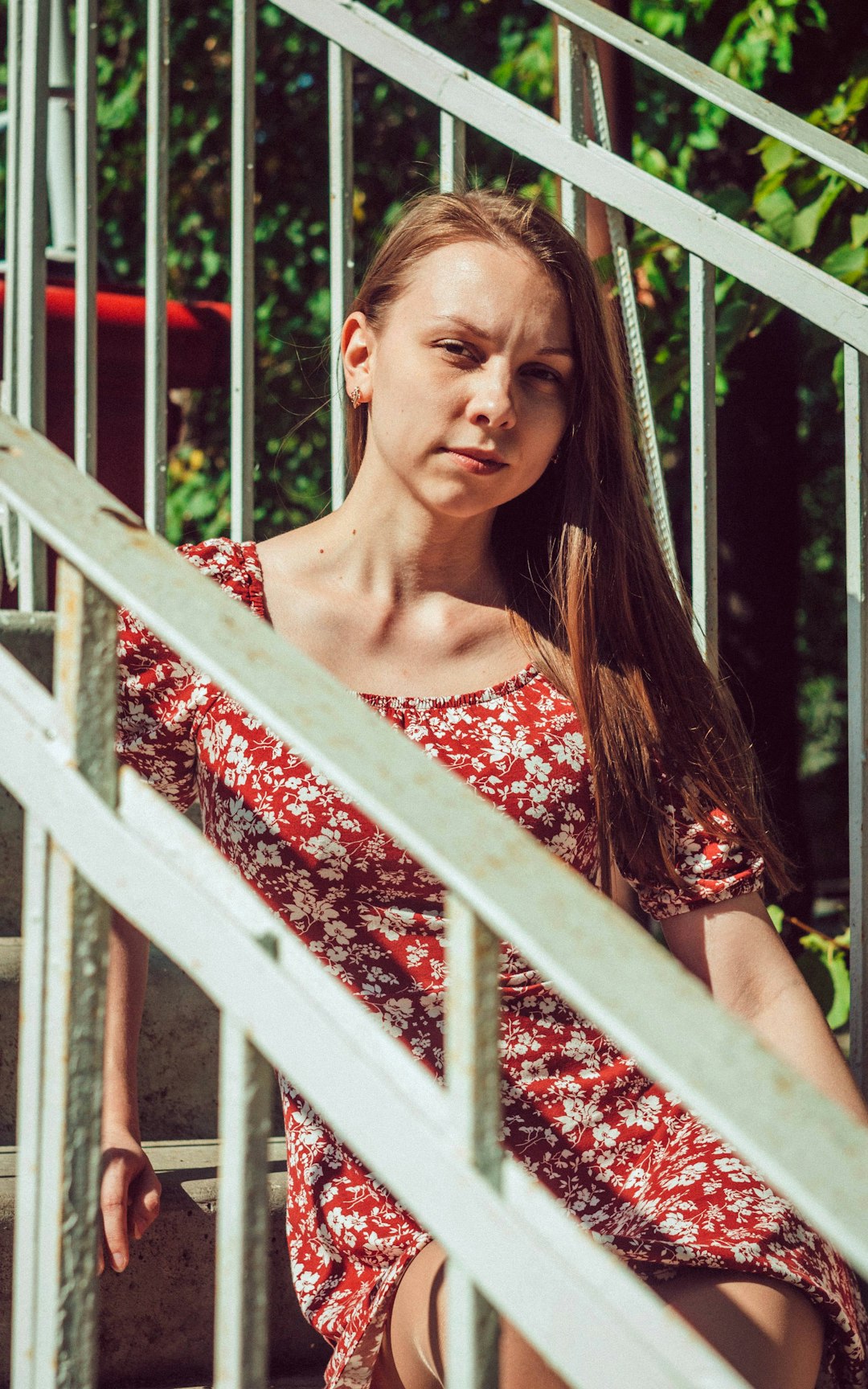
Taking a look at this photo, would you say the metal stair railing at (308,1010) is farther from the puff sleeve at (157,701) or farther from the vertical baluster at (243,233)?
the vertical baluster at (243,233)

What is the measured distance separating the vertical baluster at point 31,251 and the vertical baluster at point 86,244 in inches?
2.4

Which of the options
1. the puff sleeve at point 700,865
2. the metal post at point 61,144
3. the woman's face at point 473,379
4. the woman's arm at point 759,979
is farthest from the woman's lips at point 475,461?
the metal post at point 61,144

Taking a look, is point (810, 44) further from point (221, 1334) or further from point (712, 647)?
point (221, 1334)

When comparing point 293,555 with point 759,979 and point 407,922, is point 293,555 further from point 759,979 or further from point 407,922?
point 759,979

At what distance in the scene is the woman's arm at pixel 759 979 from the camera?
1451mm

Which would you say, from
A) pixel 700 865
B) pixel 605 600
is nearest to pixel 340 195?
pixel 605 600

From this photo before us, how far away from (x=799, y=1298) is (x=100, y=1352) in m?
0.77

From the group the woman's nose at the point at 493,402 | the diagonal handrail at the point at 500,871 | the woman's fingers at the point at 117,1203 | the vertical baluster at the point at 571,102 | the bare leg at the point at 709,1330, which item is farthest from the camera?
the vertical baluster at the point at 571,102

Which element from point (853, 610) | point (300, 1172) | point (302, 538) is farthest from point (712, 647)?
point (300, 1172)

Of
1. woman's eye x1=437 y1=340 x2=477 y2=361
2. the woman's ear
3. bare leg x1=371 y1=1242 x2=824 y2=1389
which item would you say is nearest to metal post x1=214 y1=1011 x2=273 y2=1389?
bare leg x1=371 y1=1242 x2=824 y2=1389

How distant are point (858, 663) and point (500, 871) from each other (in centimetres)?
115

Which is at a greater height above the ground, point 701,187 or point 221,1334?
point 701,187

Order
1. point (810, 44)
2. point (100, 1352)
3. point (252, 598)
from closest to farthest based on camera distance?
point (100, 1352) → point (252, 598) → point (810, 44)

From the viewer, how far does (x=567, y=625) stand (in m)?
1.65
